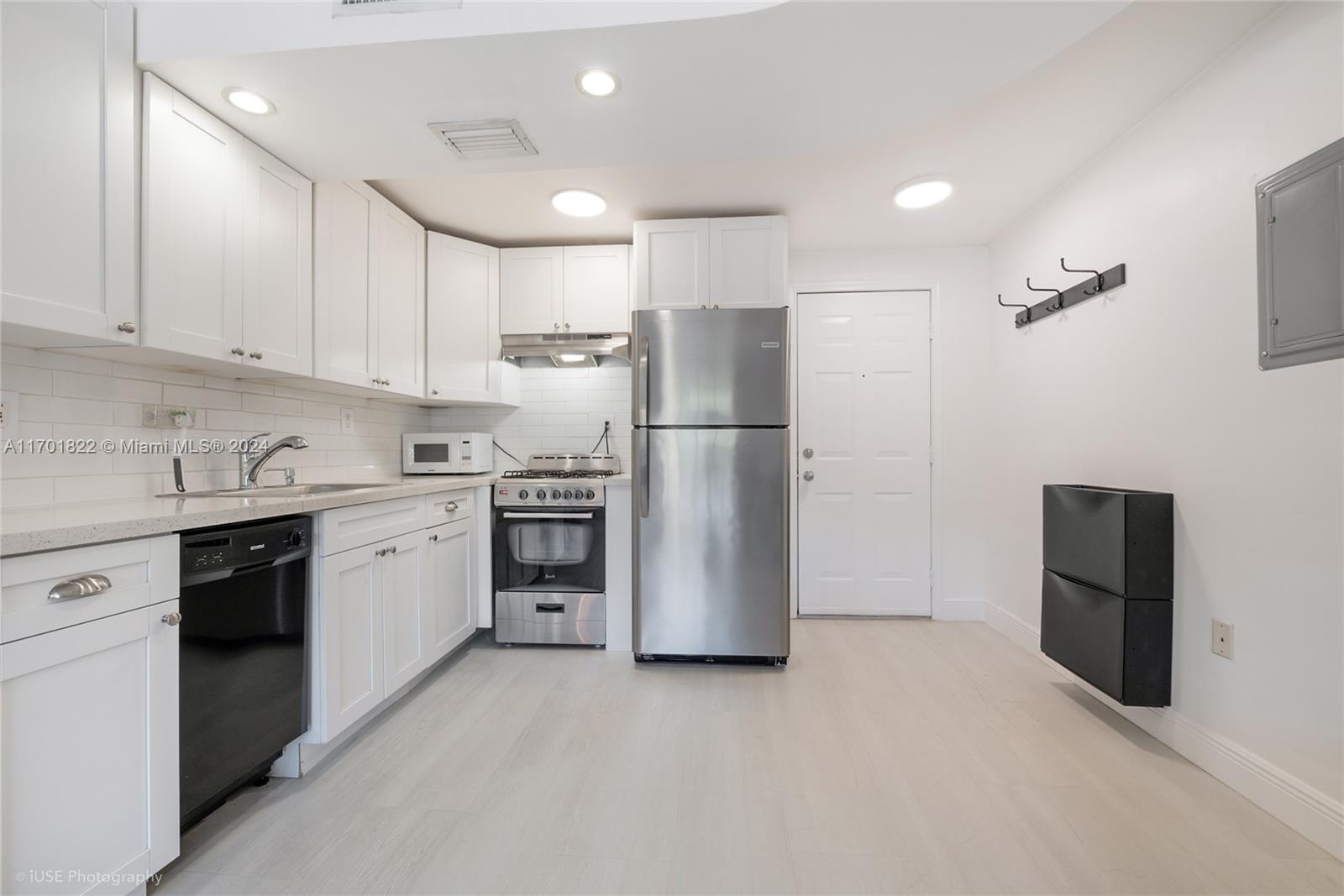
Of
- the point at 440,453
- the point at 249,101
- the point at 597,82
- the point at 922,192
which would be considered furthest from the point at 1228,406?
the point at 440,453

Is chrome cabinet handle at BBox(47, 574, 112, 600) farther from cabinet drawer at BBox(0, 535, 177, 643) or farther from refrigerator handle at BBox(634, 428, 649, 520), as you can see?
refrigerator handle at BBox(634, 428, 649, 520)

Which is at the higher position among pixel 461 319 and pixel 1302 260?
pixel 461 319

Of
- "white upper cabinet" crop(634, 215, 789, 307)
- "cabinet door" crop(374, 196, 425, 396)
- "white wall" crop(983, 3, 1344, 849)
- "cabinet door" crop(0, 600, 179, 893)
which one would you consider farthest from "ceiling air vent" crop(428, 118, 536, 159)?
"white wall" crop(983, 3, 1344, 849)

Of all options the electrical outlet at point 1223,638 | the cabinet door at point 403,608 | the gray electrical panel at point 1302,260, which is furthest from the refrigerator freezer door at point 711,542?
the gray electrical panel at point 1302,260

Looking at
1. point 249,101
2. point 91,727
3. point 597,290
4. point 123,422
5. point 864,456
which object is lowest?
point 91,727

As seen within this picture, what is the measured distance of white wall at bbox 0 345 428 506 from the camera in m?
1.42

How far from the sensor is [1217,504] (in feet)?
5.65

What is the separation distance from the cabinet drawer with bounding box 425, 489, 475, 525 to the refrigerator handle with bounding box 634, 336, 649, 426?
0.97m

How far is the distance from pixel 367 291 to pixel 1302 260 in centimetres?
334

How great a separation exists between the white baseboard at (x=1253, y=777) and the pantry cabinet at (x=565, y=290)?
294 centimetres

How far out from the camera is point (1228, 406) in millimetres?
1688

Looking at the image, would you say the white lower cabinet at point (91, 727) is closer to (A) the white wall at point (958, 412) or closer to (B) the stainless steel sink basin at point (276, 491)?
(B) the stainless steel sink basin at point (276, 491)

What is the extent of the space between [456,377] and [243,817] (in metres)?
2.11

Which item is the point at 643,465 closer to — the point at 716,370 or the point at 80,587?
the point at 716,370
